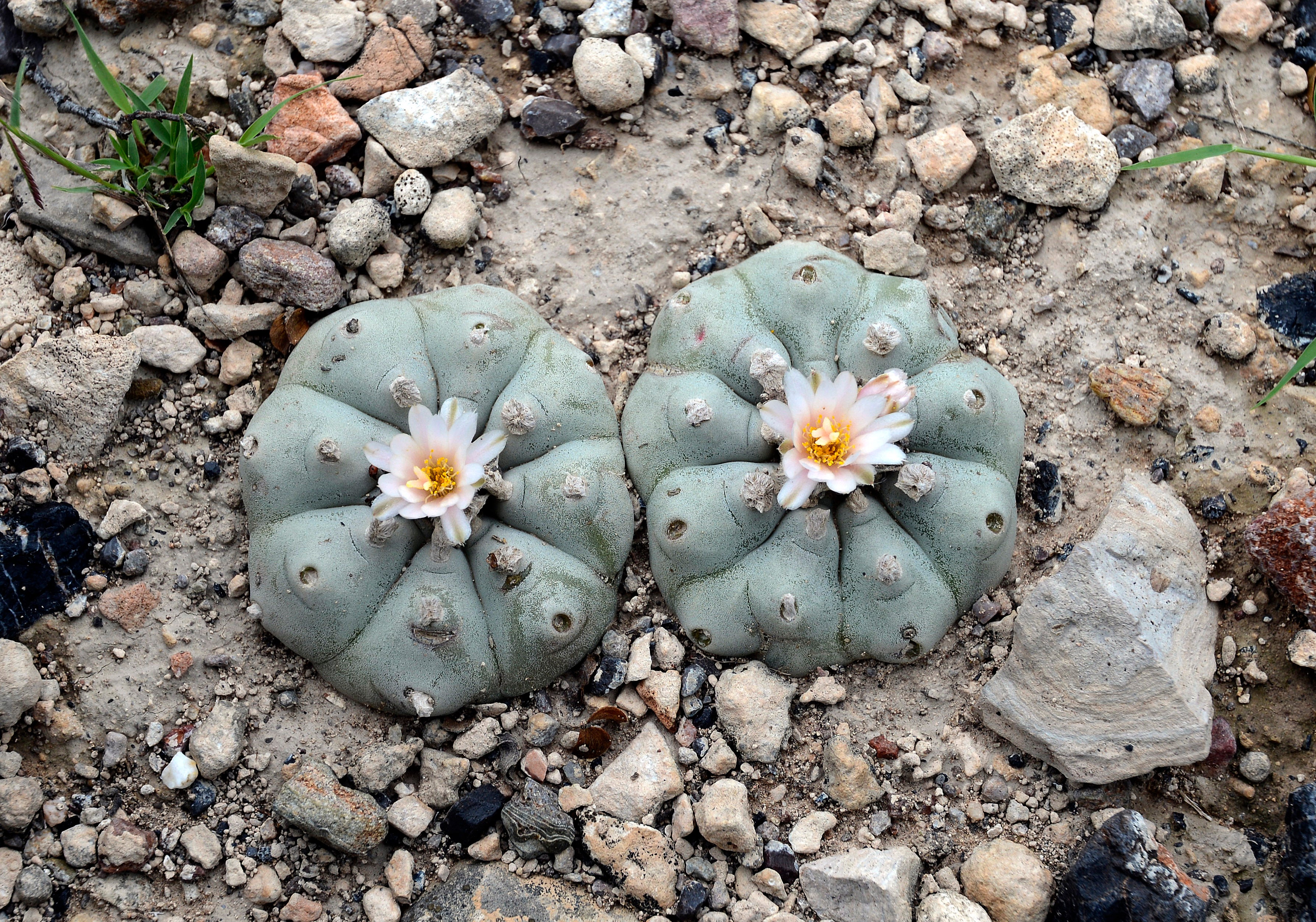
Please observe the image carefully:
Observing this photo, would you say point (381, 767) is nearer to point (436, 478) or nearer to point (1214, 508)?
point (436, 478)

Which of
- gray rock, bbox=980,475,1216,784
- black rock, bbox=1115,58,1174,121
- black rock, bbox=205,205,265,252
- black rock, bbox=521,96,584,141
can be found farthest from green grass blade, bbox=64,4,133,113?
black rock, bbox=1115,58,1174,121

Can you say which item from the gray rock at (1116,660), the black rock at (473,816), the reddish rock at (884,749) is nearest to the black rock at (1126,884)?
the gray rock at (1116,660)

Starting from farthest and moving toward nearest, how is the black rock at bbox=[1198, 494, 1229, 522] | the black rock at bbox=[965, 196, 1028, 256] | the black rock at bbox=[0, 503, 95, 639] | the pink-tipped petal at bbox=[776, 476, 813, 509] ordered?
the black rock at bbox=[965, 196, 1028, 256] → the black rock at bbox=[1198, 494, 1229, 522] → the black rock at bbox=[0, 503, 95, 639] → the pink-tipped petal at bbox=[776, 476, 813, 509]

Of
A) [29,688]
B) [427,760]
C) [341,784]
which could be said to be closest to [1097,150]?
[427,760]

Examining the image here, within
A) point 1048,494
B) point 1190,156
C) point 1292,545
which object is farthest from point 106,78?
point 1292,545

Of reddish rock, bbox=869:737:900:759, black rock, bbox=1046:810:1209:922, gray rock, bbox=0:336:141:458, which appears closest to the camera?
black rock, bbox=1046:810:1209:922

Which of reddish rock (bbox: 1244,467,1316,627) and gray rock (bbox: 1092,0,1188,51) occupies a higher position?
gray rock (bbox: 1092,0,1188,51)

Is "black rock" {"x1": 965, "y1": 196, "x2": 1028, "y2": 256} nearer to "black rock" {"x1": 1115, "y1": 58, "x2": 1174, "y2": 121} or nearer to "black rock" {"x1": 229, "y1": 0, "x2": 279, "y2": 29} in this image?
"black rock" {"x1": 1115, "y1": 58, "x2": 1174, "y2": 121}

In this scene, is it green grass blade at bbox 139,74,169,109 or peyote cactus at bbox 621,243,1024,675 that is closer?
peyote cactus at bbox 621,243,1024,675
